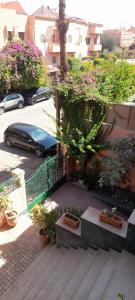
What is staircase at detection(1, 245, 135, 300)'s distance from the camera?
4993 millimetres

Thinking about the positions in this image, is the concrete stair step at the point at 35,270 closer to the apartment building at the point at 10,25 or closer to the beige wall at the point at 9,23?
the apartment building at the point at 10,25

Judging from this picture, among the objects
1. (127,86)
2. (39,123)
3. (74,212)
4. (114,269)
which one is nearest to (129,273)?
(114,269)

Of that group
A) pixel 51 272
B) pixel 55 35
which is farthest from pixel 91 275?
pixel 55 35

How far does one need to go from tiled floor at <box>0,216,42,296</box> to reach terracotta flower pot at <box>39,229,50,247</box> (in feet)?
0.89

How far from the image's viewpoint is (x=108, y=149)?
29.9ft

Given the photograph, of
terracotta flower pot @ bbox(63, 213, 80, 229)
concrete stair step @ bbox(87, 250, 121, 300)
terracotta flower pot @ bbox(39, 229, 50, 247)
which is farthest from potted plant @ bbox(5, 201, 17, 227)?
concrete stair step @ bbox(87, 250, 121, 300)

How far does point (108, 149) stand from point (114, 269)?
4.63 m

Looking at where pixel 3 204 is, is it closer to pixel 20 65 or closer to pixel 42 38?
pixel 20 65

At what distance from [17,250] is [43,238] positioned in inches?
36.3

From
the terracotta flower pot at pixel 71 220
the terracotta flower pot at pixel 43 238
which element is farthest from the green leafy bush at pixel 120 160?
the terracotta flower pot at pixel 43 238

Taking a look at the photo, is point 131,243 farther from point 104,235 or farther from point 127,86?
point 127,86

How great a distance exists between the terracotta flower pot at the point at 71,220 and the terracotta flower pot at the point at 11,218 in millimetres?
2251

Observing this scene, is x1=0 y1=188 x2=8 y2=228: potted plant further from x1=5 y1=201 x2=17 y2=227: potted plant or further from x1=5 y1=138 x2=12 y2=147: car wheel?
x1=5 y1=138 x2=12 y2=147: car wheel

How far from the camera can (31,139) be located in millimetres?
13516
